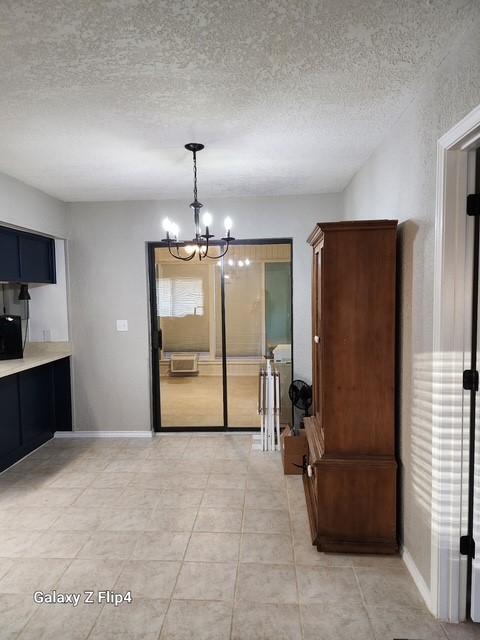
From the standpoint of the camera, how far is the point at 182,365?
473cm

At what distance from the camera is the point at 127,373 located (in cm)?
452

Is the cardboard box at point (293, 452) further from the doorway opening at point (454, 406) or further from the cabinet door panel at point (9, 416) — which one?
the cabinet door panel at point (9, 416)

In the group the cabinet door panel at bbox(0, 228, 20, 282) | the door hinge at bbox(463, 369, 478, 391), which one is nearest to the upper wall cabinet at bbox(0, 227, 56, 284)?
the cabinet door panel at bbox(0, 228, 20, 282)

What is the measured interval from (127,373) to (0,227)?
6.17ft

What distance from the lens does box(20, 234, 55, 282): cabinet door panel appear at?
155 inches

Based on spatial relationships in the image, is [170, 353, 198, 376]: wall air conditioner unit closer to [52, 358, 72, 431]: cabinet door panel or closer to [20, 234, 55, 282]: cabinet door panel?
[52, 358, 72, 431]: cabinet door panel

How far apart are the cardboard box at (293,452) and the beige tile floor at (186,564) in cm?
11

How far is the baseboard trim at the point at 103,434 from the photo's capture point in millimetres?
4547

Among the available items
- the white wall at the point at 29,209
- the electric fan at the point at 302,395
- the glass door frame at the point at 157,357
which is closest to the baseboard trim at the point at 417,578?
the electric fan at the point at 302,395

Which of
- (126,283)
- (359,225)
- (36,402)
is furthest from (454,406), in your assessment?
(36,402)

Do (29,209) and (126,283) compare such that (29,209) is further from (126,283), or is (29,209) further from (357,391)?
(357,391)

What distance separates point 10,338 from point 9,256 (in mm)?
874

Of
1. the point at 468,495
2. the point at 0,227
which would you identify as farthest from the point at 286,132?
the point at 0,227

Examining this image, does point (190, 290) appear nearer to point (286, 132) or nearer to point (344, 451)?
point (286, 132)
